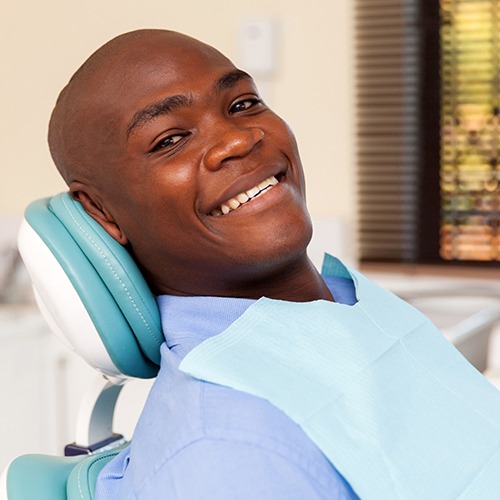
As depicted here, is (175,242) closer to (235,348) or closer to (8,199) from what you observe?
(235,348)

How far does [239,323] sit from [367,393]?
15 centimetres

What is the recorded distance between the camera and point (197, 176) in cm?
104

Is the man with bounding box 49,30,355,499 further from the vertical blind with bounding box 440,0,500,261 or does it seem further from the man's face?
the vertical blind with bounding box 440,0,500,261

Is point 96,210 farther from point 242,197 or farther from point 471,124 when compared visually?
point 471,124

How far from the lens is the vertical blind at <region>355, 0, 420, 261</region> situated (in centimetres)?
262

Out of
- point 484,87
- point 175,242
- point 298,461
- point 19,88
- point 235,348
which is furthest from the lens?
point 19,88

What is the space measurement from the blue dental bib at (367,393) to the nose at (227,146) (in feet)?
0.54

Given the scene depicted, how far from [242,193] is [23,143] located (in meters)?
1.99

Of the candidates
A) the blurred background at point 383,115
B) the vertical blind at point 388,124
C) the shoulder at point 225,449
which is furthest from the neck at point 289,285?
the vertical blind at point 388,124

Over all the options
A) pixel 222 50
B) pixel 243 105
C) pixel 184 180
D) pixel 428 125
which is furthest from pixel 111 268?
pixel 428 125

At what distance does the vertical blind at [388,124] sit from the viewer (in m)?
2.62

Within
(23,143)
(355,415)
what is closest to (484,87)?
(23,143)

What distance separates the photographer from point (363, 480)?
89 cm

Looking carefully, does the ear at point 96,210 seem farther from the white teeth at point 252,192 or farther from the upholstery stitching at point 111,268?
the white teeth at point 252,192
